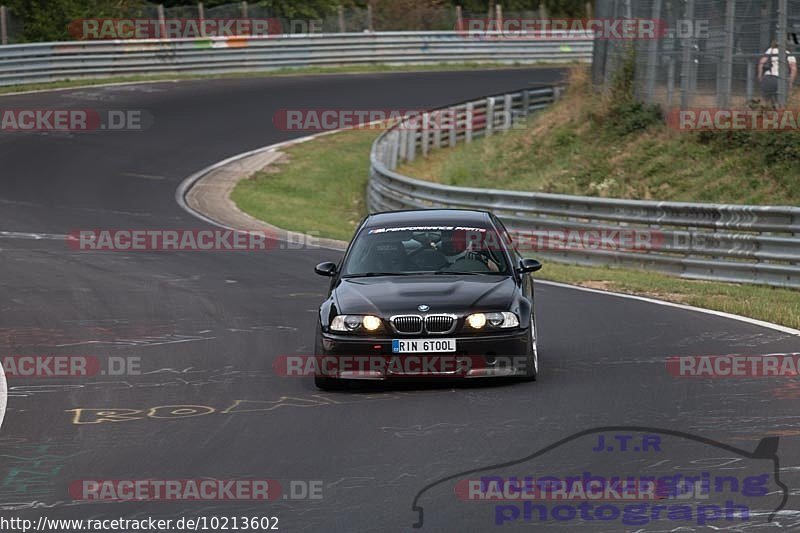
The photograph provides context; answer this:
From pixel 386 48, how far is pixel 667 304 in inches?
1429

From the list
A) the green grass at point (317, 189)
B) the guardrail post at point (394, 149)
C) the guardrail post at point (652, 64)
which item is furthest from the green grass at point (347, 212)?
the guardrail post at point (652, 64)

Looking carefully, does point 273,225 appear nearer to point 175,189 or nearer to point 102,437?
point 175,189

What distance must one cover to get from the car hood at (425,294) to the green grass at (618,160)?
43.2ft

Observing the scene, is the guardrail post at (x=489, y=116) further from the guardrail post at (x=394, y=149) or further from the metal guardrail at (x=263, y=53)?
the metal guardrail at (x=263, y=53)

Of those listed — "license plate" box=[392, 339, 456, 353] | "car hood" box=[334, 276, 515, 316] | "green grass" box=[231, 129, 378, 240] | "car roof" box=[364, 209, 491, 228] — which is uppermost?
"car roof" box=[364, 209, 491, 228]

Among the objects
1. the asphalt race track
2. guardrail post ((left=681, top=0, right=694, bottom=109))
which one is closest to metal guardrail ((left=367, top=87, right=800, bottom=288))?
the asphalt race track

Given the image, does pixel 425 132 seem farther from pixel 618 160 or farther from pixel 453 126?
pixel 618 160

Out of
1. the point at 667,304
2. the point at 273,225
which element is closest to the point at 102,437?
the point at 667,304

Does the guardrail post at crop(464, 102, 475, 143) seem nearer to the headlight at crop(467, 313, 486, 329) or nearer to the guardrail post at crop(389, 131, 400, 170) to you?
the guardrail post at crop(389, 131, 400, 170)

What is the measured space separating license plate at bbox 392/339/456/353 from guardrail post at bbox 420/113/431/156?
24.9m

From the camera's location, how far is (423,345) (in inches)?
416

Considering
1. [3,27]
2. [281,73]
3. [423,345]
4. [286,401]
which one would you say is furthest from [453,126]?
[286,401]

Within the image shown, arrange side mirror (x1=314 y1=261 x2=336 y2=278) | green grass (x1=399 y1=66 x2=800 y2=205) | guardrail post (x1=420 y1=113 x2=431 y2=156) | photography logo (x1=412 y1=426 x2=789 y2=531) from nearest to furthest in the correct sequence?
photography logo (x1=412 y1=426 x2=789 y2=531)
side mirror (x1=314 y1=261 x2=336 y2=278)
green grass (x1=399 y1=66 x2=800 y2=205)
guardrail post (x1=420 y1=113 x2=431 y2=156)

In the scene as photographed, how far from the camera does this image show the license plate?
10531mm
